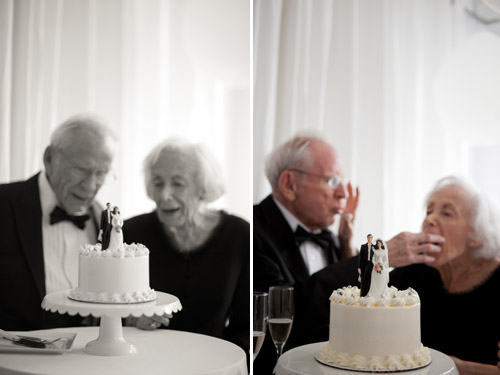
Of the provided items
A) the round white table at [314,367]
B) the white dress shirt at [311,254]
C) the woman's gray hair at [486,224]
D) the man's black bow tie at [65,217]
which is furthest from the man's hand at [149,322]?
the woman's gray hair at [486,224]

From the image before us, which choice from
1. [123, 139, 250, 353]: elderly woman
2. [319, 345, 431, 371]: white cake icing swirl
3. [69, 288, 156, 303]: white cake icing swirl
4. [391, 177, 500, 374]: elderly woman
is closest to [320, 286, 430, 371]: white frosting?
[319, 345, 431, 371]: white cake icing swirl

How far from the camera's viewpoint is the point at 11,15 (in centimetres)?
515

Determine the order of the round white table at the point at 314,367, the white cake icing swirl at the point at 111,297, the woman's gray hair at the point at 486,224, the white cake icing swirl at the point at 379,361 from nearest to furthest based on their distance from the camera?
1. the round white table at the point at 314,367
2. the white cake icing swirl at the point at 379,361
3. the white cake icing swirl at the point at 111,297
4. the woman's gray hair at the point at 486,224

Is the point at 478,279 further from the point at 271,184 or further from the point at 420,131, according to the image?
the point at 271,184

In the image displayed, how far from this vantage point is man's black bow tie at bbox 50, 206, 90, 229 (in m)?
5.14

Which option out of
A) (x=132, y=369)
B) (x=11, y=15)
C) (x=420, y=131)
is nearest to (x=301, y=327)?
(x=420, y=131)

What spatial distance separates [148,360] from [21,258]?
1.81m

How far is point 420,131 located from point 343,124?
0.57 metres

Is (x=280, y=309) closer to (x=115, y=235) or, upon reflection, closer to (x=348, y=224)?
(x=115, y=235)

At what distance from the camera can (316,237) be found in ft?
17.5

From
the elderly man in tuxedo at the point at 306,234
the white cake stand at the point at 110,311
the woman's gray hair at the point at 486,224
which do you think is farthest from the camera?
the elderly man in tuxedo at the point at 306,234

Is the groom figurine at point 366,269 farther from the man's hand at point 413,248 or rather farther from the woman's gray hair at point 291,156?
the woman's gray hair at point 291,156

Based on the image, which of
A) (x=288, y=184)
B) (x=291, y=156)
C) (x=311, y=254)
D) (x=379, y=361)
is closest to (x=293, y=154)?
(x=291, y=156)

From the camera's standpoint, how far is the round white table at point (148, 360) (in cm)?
346
